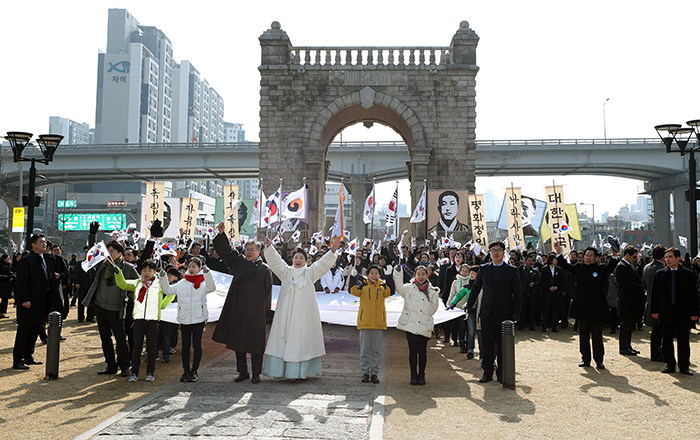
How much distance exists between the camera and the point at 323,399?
7051 mm

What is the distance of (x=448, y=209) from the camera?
2455cm

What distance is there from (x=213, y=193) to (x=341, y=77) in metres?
116

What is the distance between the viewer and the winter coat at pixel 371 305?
8.45m

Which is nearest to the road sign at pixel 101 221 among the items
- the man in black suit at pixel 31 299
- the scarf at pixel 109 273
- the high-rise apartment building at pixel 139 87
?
the high-rise apartment building at pixel 139 87

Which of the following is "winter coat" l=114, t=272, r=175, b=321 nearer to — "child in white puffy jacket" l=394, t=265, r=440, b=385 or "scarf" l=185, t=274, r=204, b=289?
"scarf" l=185, t=274, r=204, b=289

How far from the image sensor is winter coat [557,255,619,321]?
945 cm

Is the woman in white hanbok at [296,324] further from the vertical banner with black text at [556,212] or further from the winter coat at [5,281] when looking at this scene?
the vertical banner with black text at [556,212]

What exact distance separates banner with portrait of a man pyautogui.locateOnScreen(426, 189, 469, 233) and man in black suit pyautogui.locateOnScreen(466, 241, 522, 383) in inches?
610

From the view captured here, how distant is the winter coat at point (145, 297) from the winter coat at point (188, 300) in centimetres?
29

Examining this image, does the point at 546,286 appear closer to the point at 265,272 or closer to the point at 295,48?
the point at 265,272

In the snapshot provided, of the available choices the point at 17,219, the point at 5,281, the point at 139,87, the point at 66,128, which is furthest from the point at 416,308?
the point at 66,128

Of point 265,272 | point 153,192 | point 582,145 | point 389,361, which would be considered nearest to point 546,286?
point 389,361

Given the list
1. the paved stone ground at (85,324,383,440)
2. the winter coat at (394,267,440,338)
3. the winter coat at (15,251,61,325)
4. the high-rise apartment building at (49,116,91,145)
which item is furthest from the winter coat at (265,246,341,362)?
the high-rise apartment building at (49,116,91,145)

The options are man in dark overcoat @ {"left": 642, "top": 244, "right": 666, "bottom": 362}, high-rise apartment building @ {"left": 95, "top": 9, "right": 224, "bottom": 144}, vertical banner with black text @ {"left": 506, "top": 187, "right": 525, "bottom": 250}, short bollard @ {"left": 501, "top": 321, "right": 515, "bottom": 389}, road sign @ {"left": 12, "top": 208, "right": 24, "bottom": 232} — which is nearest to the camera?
short bollard @ {"left": 501, "top": 321, "right": 515, "bottom": 389}
